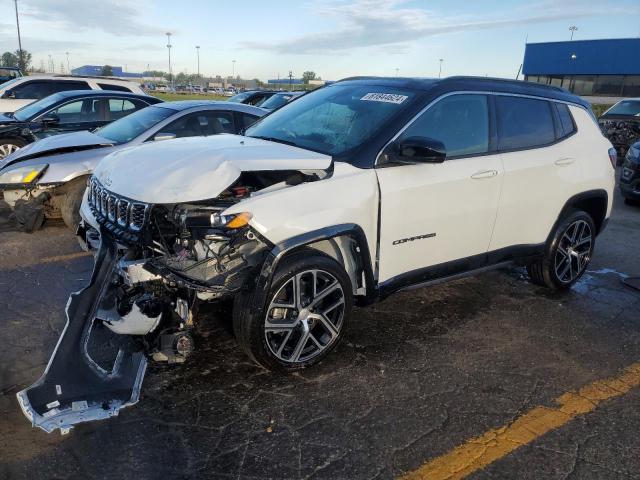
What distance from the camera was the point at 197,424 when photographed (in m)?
2.96

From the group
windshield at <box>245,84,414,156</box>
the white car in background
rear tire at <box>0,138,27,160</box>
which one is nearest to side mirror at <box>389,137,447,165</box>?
windshield at <box>245,84,414,156</box>

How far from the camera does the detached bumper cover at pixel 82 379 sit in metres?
2.71

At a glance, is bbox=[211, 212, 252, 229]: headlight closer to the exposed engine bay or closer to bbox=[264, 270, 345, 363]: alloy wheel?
the exposed engine bay

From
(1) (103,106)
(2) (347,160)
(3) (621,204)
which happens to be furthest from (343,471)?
(3) (621,204)

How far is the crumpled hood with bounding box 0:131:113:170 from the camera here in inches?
A: 241

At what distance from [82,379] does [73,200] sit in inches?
147

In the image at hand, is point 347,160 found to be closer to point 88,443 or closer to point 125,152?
point 125,152

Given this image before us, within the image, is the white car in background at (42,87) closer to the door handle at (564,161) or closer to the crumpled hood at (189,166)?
the crumpled hood at (189,166)

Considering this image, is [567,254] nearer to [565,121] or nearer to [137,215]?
[565,121]

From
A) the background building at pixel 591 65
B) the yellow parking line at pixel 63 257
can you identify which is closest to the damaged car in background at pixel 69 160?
the yellow parking line at pixel 63 257

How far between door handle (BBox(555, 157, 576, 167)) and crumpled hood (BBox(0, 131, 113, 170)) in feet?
16.0

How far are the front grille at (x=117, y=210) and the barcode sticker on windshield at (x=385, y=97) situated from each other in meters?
1.92

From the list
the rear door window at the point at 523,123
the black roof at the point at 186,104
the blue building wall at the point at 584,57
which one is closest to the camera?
the rear door window at the point at 523,123

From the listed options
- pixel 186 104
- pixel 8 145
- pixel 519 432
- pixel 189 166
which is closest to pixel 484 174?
pixel 519 432
